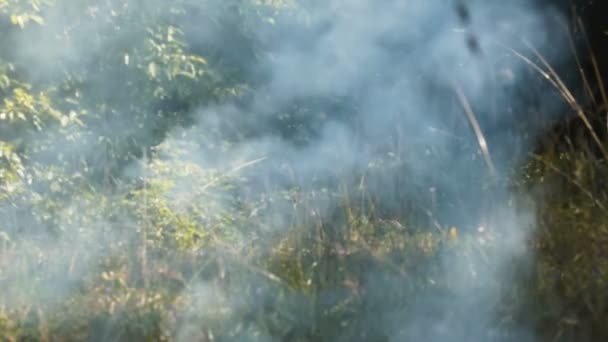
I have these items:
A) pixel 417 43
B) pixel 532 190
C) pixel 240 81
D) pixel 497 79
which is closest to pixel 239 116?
pixel 240 81

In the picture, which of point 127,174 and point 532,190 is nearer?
point 532,190

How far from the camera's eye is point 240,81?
6.40 meters

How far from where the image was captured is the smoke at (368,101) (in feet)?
17.1

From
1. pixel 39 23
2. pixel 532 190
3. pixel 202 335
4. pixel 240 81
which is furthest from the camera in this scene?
pixel 240 81

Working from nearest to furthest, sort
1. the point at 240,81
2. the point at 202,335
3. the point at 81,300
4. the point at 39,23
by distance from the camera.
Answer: the point at 202,335
the point at 81,300
the point at 39,23
the point at 240,81

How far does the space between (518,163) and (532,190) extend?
686 mm

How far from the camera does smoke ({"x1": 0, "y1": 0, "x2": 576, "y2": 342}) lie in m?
5.21

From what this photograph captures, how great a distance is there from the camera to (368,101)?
6.18 m

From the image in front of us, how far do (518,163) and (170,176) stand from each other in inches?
86.7

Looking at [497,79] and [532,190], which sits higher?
[497,79]

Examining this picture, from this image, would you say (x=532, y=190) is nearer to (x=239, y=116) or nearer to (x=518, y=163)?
(x=518, y=163)

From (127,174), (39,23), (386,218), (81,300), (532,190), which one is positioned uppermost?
(39,23)

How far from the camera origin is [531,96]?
222 inches

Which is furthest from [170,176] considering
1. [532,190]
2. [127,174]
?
[532,190]
